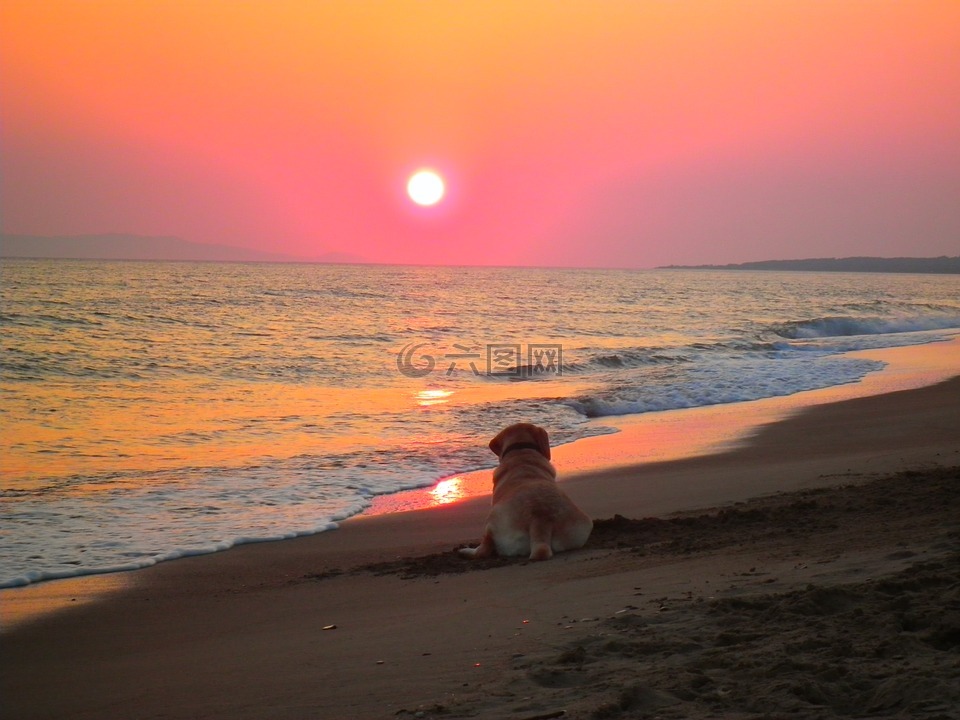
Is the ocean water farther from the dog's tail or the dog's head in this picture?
the dog's tail

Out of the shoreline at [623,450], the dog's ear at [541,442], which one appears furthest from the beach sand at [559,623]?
the dog's ear at [541,442]

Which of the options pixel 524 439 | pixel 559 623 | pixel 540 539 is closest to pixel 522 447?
pixel 524 439

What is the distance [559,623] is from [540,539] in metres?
1.76

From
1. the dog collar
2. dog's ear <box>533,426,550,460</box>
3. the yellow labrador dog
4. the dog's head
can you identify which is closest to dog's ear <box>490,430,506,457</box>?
the dog's head

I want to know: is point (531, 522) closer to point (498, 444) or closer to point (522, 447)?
point (522, 447)

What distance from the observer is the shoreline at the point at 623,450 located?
5.85 meters

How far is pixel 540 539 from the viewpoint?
5.93 metres

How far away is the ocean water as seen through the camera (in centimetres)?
793

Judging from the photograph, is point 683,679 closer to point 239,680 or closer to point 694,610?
point 694,610

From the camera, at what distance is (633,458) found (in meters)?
10.6

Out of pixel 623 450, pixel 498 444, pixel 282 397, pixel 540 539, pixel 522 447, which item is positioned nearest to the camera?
pixel 540 539

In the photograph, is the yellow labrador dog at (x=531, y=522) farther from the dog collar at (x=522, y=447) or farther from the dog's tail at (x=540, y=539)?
the dog collar at (x=522, y=447)

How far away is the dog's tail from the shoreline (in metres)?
1.82

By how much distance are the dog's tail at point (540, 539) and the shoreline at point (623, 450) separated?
5.99 feet
